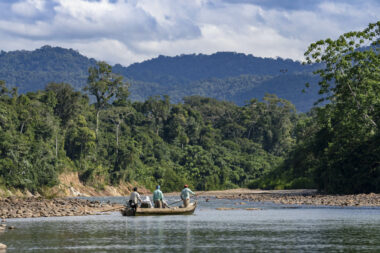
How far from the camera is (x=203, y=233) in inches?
1225

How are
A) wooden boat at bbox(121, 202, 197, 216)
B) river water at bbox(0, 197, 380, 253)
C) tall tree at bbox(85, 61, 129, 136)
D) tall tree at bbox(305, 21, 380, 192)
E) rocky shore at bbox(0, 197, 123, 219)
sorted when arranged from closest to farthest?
river water at bbox(0, 197, 380, 253) → wooden boat at bbox(121, 202, 197, 216) → rocky shore at bbox(0, 197, 123, 219) → tall tree at bbox(305, 21, 380, 192) → tall tree at bbox(85, 61, 129, 136)

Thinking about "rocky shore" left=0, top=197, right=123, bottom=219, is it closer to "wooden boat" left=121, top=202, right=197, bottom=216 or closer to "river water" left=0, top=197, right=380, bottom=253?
"river water" left=0, top=197, right=380, bottom=253

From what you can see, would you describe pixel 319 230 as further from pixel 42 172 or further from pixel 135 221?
pixel 42 172

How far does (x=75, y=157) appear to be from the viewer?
101 m

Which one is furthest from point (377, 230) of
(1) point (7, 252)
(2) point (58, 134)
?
(2) point (58, 134)

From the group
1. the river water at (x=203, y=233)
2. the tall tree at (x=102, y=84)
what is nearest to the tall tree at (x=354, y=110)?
the river water at (x=203, y=233)

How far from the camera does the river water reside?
2575cm

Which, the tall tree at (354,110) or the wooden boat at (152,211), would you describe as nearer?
the wooden boat at (152,211)

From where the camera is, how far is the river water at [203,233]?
2575 centimetres

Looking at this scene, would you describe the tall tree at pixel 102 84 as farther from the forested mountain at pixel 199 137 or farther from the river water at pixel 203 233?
the river water at pixel 203 233

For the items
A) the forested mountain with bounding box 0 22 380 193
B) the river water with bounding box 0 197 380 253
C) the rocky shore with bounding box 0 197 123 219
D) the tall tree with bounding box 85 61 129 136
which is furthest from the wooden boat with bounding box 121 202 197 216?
the tall tree with bounding box 85 61 129 136

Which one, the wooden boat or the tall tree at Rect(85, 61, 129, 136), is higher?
the tall tree at Rect(85, 61, 129, 136)

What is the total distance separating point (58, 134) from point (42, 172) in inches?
661

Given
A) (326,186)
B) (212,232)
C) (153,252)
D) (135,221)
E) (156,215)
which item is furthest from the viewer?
(326,186)
